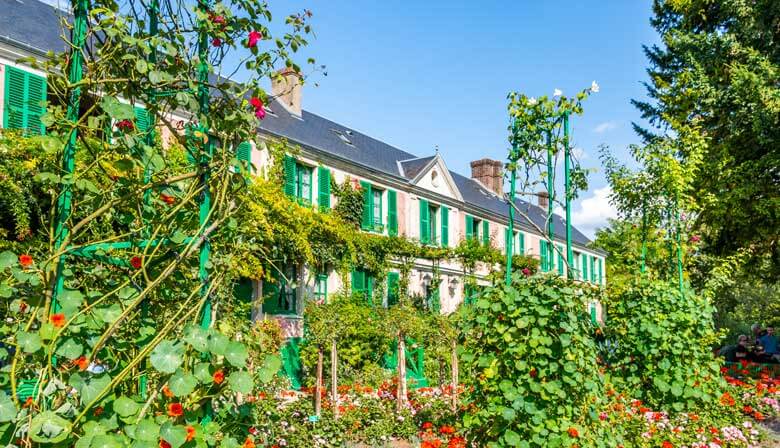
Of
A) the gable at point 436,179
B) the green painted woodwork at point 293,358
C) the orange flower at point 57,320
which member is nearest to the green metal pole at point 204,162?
the orange flower at point 57,320

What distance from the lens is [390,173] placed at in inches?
647

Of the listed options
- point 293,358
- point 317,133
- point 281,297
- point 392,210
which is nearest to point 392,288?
point 392,210

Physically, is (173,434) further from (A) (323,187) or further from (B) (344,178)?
(B) (344,178)

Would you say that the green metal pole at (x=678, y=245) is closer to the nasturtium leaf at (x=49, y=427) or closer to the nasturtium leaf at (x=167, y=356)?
the nasturtium leaf at (x=167, y=356)

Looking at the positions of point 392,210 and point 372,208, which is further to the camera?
point 392,210

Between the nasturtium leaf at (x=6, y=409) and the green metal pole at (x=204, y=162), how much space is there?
65 cm

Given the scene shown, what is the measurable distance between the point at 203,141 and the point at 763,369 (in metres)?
11.3

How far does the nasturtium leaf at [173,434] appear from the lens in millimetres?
1968

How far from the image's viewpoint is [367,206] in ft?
50.8

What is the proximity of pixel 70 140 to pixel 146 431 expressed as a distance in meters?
1.07

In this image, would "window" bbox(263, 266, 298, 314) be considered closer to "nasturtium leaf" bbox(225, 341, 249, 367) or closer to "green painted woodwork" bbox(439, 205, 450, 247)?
"green painted woodwork" bbox(439, 205, 450, 247)

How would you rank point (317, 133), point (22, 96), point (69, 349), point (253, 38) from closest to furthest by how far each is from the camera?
point (69, 349), point (253, 38), point (22, 96), point (317, 133)

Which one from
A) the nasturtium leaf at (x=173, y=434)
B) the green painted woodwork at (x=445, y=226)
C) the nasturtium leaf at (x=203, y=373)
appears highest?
the green painted woodwork at (x=445, y=226)

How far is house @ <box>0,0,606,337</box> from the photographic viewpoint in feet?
29.0
